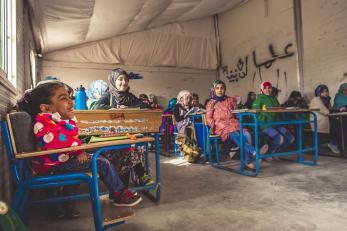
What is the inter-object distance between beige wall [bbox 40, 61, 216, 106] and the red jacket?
490cm

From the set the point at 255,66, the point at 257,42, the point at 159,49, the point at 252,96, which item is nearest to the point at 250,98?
the point at 252,96

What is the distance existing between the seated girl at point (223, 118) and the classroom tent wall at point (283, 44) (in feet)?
10.2

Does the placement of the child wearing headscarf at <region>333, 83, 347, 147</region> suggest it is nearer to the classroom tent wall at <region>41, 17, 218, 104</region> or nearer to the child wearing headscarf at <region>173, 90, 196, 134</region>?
the child wearing headscarf at <region>173, 90, 196, 134</region>

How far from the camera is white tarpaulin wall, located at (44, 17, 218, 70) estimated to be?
7550 millimetres

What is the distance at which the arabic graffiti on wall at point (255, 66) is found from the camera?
670cm

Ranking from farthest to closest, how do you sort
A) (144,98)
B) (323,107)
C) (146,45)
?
(146,45) < (144,98) < (323,107)

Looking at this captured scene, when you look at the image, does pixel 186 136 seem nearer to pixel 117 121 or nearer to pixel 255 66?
pixel 117 121

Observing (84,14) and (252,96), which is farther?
(252,96)

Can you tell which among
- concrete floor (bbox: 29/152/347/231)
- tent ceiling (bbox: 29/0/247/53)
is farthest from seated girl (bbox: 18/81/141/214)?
tent ceiling (bbox: 29/0/247/53)

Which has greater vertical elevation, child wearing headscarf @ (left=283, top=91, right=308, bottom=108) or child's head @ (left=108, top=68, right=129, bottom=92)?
child's head @ (left=108, top=68, right=129, bottom=92)

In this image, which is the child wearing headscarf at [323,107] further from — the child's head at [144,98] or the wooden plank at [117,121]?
the child's head at [144,98]

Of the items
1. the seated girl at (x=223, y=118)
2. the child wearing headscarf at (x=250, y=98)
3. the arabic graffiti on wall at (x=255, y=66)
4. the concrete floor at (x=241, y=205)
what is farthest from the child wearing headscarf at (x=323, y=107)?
the seated girl at (x=223, y=118)

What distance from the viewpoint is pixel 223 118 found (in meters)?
3.64

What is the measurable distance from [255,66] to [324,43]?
2.25 metres
